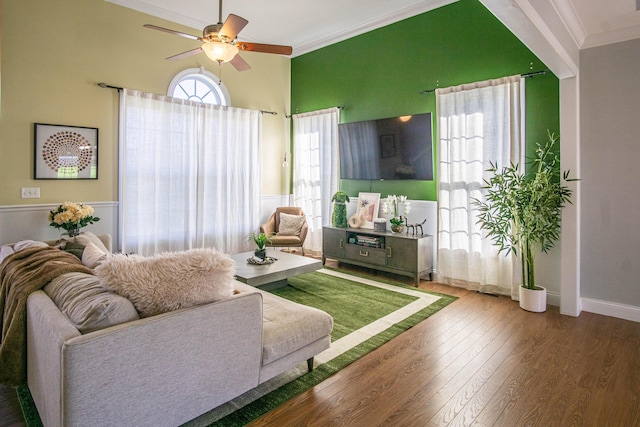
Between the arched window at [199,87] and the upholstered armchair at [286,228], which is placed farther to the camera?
the upholstered armchair at [286,228]

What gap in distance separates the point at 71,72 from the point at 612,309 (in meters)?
6.36

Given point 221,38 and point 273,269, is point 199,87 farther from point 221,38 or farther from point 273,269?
point 273,269

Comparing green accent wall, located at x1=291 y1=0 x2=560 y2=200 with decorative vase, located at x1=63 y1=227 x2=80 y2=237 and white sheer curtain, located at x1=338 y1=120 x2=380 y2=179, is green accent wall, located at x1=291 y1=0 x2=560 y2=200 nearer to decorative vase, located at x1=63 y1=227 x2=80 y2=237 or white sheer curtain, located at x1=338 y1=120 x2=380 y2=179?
white sheer curtain, located at x1=338 y1=120 x2=380 y2=179

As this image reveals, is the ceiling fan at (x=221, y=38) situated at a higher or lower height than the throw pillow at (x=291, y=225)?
higher

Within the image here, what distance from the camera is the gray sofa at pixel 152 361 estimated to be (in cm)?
141

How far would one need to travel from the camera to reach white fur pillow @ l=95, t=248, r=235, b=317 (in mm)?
1654

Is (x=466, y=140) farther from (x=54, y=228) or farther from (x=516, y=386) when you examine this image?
(x=54, y=228)

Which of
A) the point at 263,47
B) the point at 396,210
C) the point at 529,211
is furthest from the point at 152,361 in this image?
the point at 396,210

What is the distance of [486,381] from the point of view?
2.39 m

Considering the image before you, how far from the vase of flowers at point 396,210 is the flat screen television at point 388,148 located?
0.31m

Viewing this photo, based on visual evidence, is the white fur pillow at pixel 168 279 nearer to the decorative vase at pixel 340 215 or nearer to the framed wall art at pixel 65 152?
the framed wall art at pixel 65 152

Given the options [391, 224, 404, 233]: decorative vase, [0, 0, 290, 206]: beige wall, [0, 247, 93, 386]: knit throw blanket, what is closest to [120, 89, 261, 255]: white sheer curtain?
[0, 0, 290, 206]: beige wall


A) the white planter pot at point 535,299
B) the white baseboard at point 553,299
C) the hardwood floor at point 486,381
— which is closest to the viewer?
the hardwood floor at point 486,381

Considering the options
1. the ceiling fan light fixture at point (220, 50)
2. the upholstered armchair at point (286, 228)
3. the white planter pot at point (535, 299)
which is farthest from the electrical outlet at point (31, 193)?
the white planter pot at point (535, 299)
